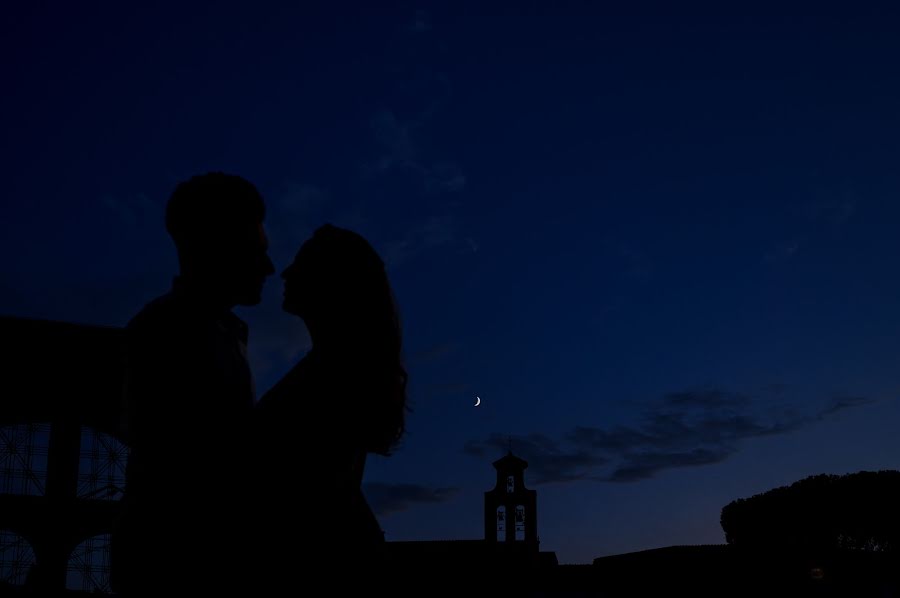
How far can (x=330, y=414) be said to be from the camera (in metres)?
1.15

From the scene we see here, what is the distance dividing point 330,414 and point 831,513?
6694cm

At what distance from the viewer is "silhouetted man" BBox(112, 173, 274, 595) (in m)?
1.12

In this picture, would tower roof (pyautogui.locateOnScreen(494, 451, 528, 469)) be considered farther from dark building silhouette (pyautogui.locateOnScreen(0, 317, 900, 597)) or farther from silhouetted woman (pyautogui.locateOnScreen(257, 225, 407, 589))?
silhouetted woman (pyautogui.locateOnScreen(257, 225, 407, 589))

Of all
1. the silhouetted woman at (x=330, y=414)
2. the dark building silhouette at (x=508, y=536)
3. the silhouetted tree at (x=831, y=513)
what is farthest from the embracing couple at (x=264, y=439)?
the silhouetted tree at (x=831, y=513)

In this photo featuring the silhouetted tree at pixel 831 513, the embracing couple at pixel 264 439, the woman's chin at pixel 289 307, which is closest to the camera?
the embracing couple at pixel 264 439

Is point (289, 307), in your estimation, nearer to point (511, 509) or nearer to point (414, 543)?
point (511, 509)

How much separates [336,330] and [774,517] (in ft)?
222

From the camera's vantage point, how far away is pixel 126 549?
1.18 m

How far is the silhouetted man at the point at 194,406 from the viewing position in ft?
3.68

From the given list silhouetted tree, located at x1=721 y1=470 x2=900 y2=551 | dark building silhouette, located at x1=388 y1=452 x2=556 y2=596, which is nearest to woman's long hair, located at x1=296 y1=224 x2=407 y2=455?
dark building silhouette, located at x1=388 y1=452 x2=556 y2=596

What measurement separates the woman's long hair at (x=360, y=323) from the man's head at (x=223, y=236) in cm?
18

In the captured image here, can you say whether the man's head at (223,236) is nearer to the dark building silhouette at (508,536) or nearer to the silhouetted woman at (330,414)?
the silhouetted woman at (330,414)

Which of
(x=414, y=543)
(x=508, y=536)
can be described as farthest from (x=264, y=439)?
(x=414, y=543)

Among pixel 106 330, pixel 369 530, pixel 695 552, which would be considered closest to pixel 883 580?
pixel 695 552
